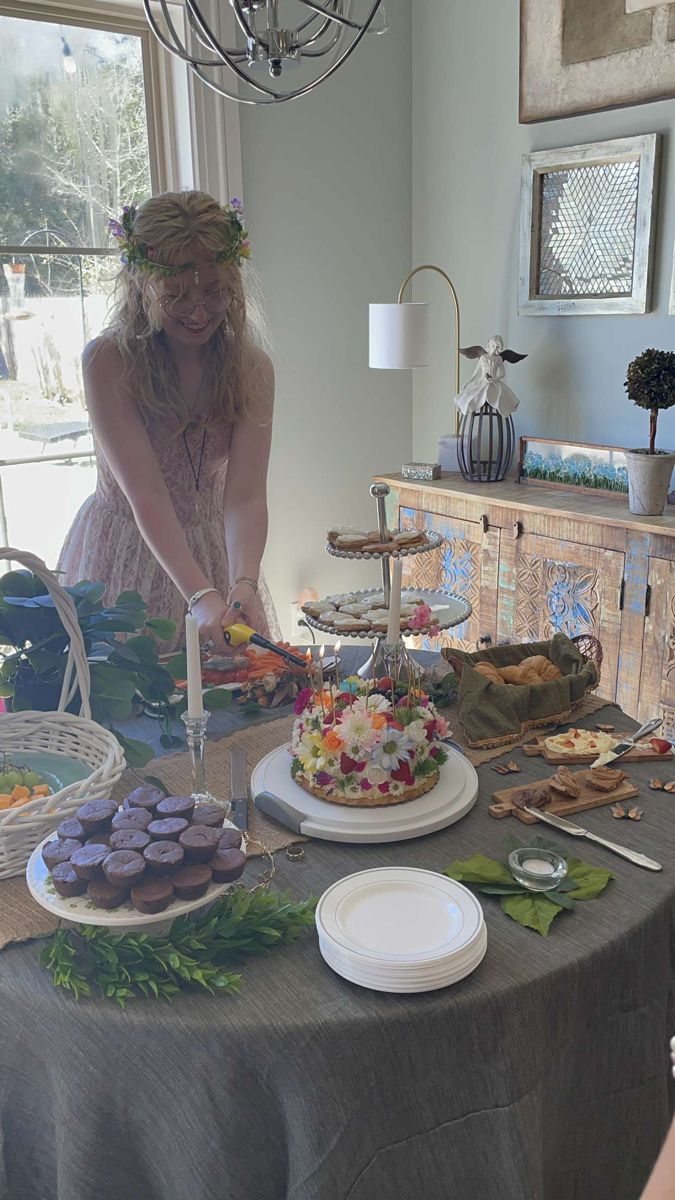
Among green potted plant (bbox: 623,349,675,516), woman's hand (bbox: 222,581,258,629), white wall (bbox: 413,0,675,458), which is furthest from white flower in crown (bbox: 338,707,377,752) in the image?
white wall (bbox: 413,0,675,458)

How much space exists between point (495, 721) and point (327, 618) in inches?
15.3

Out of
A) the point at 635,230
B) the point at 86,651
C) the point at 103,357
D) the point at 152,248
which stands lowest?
the point at 86,651

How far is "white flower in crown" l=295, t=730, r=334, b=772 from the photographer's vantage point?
1300 millimetres

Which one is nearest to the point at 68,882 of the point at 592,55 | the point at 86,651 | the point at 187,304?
the point at 86,651

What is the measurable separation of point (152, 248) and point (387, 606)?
81 centimetres

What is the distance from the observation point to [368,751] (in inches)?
50.2

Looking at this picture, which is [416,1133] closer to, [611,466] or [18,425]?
[611,466]

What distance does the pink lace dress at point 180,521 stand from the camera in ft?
7.04

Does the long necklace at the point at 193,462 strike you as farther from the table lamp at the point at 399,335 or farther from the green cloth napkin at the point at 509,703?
the table lamp at the point at 399,335

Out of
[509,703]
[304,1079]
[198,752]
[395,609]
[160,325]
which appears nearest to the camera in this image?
[304,1079]

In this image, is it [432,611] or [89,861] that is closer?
[89,861]

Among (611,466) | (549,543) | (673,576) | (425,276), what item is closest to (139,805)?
(673,576)

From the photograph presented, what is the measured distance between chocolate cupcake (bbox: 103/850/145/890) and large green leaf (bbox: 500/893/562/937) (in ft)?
1.37

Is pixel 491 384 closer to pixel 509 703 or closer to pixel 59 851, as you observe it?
pixel 509 703
